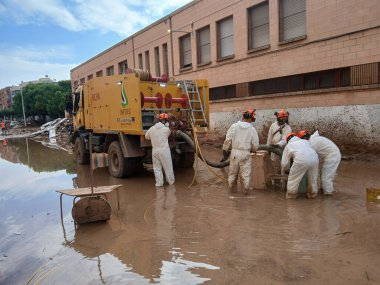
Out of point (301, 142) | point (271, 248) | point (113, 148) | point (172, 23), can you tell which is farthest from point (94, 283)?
point (172, 23)

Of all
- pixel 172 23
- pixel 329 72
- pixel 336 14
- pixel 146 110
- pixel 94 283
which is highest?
pixel 172 23

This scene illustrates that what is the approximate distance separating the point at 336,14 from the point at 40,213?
446 inches

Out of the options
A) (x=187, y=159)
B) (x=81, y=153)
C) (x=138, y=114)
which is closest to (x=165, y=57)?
(x=81, y=153)

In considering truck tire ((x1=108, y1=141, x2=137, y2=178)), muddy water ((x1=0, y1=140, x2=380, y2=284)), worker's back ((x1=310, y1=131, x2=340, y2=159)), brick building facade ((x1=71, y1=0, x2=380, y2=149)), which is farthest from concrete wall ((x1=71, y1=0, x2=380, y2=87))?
truck tire ((x1=108, y1=141, x2=137, y2=178))

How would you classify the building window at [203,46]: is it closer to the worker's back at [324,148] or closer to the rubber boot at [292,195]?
the worker's back at [324,148]

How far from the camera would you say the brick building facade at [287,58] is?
11.3 metres

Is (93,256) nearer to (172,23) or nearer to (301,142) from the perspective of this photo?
(301,142)

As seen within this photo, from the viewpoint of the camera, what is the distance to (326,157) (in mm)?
6539

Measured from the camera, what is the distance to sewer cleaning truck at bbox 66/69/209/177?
8375 millimetres

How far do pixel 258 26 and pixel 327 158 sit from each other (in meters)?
10.6

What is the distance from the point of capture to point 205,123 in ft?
30.7

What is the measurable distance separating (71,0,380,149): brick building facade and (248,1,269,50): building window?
0.04m

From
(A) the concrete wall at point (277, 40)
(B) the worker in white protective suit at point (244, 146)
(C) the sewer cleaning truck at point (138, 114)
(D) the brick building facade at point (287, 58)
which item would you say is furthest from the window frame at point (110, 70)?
(B) the worker in white protective suit at point (244, 146)

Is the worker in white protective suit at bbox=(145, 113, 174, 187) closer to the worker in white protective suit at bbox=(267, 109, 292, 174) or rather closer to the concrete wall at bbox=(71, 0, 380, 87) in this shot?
the worker in white protective suit at bbox=(267, 109, 292, 174)
